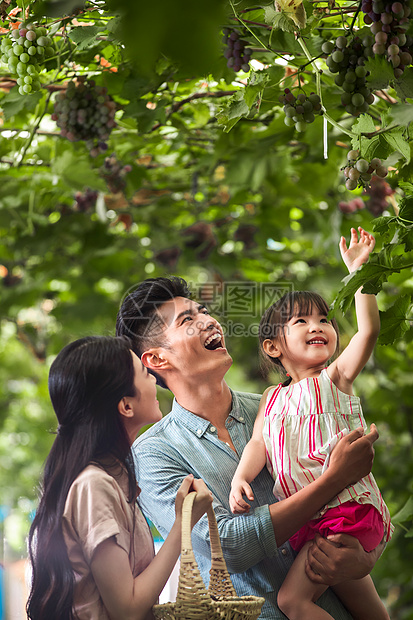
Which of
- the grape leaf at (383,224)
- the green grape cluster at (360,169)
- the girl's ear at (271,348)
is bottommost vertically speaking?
the girl's ear at (271,348)

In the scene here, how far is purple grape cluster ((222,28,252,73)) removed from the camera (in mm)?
1073

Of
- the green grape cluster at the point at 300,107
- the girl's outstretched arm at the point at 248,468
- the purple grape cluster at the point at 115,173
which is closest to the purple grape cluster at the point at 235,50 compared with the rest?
the green grape cluster at the point at 300,107

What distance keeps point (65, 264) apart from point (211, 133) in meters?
0.98

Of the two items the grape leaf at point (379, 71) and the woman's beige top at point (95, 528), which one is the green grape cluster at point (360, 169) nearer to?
the grape leaf at point (379, 71)

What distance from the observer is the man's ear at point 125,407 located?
37.9 inches

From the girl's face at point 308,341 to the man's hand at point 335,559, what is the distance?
0.27 meters

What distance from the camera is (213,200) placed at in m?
2.43

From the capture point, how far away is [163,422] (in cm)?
105

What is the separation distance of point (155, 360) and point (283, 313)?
0.23m

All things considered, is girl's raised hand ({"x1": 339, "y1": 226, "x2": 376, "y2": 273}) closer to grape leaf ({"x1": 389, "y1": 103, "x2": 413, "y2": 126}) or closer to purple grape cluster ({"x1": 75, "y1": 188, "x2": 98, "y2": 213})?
grape leaf ({"x1": 389, "y1": 103, "x2": 413, "y2": 126})

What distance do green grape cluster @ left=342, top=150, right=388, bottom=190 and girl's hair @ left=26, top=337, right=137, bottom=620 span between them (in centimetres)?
44

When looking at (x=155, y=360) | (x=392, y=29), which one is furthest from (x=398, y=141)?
(x=155, y=360)

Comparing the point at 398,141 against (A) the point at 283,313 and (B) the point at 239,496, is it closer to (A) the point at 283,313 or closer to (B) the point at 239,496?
(A) the point at 283,313

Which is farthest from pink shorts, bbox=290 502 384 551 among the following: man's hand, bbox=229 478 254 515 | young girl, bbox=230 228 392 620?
man's hand, bbox=229 478 254 515
